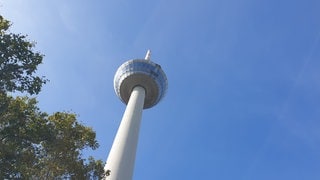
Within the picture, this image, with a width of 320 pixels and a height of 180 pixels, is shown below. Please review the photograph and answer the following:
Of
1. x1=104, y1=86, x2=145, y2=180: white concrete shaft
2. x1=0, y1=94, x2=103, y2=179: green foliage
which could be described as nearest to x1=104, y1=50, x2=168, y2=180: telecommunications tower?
x1=104, y1=86, x2=145, y2=180: white concrete shaft

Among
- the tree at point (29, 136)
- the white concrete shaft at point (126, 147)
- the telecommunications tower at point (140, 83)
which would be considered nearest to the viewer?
the tree at point (29, 136)

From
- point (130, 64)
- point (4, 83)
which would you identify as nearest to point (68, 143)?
point (4, 83)

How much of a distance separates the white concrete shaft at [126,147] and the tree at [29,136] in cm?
1661

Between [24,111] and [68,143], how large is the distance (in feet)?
10.5

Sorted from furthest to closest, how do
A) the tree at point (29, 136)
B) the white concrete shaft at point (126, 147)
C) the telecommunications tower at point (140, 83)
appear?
the telecommunications tower at point (140, 83), the white concrete shaft at point (126, 147), the tree at point (29, 136)

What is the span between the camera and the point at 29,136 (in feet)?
68.2

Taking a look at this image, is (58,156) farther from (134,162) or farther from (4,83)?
(134,162)

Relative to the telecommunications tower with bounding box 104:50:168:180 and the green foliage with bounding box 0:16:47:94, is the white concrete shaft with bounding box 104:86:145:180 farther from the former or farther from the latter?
the green foliage with bounding box 0:16:47:94

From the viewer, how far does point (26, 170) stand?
19375mm

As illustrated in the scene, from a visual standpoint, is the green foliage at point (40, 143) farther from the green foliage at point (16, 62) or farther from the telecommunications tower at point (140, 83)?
the telecommunications tower at point (140, 83)

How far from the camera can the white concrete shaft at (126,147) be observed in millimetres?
42531

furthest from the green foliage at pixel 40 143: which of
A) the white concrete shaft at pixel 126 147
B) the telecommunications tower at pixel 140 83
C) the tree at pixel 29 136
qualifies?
the telecommunications tower at pixel 140 83

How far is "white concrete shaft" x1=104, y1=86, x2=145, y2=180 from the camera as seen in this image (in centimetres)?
4253

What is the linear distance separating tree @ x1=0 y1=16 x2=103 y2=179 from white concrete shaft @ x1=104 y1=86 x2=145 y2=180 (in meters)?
16.6
